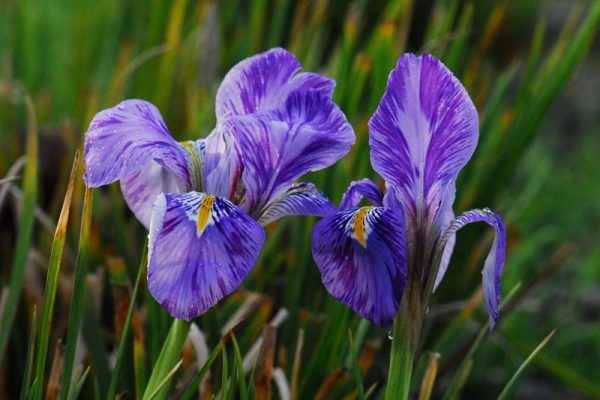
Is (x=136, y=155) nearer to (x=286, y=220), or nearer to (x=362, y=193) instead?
(x=362, y=193)

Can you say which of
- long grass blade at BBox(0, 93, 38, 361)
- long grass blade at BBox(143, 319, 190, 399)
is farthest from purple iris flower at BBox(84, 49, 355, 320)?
long grass blade at BBox(0, 93, 38, 361)

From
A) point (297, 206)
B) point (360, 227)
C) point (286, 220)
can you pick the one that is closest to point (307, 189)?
point (297, 206)

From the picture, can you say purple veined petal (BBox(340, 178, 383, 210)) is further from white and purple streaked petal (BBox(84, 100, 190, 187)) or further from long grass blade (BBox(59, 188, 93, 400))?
long grass blade (BBox(59, 188, 93, 400))

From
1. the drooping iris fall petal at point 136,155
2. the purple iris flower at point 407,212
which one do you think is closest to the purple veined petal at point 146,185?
the drooping iris fall petal at point 136,155

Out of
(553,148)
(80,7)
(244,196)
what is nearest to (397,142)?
(244,196)

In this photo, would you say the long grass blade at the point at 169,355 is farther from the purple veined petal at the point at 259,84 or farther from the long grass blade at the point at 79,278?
the purple veined petal at the point at 259,84

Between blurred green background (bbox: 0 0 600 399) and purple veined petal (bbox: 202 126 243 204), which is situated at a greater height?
purple veined petal (bbox: 202 126 243 204)
